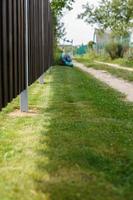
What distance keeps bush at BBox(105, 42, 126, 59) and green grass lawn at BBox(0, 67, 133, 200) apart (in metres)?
42.1

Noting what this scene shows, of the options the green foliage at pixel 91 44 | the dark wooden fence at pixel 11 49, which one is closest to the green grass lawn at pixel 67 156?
the dark wooden fence at pixel 11 49

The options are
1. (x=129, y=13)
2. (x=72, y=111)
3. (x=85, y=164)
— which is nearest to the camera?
(x=85, y=164)

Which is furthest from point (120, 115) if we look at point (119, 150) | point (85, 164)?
point (85, 164)

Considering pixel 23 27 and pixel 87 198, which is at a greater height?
pixel 23 27

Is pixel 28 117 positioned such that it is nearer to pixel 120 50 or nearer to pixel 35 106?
pixel 35 106

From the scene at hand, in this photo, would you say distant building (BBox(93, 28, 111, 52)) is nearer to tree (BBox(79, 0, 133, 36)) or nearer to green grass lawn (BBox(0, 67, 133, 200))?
tree (BBox(79, 0, 133, 36))

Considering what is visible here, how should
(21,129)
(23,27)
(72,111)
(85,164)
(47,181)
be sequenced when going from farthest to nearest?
(72,111), (23,27), (21,129), (85,164), (47,181)

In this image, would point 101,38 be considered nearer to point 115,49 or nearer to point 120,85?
point 115,49

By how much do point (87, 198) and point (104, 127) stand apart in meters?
3.22

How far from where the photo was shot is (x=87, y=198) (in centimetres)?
395

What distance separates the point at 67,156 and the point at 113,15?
43538mm

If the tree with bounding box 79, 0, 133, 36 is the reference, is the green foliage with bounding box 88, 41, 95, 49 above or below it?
below

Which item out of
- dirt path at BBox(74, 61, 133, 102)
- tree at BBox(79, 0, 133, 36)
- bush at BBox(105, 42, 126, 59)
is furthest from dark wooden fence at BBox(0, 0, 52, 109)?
bush at BBox(105, 42, 126, 59)

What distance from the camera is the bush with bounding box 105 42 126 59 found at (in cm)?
5056
